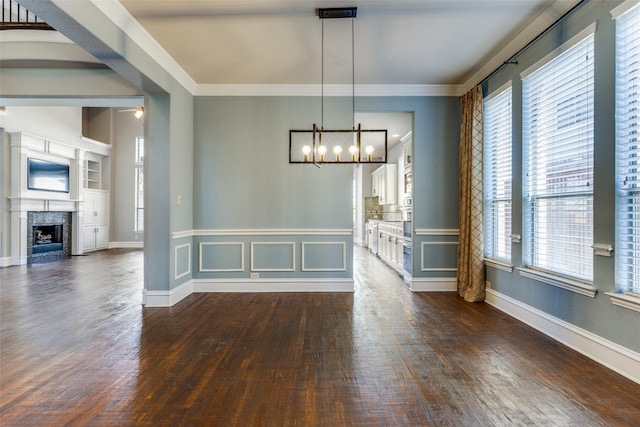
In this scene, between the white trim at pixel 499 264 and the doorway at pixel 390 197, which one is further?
the doorway at pixel 390 197

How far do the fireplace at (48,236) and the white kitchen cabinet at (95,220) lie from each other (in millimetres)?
467

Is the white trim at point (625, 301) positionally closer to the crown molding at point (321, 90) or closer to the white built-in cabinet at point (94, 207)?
the crown molding at point (321, 90)

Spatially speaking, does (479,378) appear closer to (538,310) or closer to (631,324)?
(631,324)

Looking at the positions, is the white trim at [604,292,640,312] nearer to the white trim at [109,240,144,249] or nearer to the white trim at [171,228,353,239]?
the white trim at [171,228,353,239]

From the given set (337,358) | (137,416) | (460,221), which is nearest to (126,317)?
(137,416)

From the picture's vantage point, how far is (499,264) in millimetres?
3734

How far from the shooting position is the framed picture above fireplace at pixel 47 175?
7.00m

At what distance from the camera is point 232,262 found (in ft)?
15.1

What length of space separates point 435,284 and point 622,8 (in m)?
3.55

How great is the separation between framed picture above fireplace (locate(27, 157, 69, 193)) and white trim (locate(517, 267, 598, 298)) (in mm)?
9728

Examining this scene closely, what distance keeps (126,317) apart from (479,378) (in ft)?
11.9

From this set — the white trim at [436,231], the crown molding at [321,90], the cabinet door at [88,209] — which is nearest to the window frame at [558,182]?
the white trim at [436,231]

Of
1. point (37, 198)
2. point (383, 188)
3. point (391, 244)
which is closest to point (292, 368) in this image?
point (391, 244)

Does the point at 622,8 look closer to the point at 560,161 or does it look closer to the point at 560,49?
the point at 560,49
